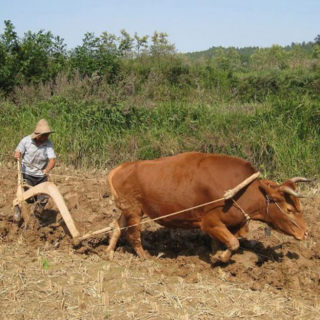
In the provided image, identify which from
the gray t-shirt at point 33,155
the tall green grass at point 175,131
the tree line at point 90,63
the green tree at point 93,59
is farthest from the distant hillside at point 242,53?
the gray t-shirt at point 33,155

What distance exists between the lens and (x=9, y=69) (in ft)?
60.6

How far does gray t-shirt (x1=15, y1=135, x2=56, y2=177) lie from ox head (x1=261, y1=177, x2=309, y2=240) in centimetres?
346

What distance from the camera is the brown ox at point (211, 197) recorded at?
6.18 m

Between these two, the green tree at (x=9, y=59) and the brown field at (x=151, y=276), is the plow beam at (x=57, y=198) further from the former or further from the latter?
the green tree at (x=9, y=59)

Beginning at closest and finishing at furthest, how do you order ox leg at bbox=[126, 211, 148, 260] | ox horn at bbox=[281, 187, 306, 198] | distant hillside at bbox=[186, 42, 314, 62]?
ox horn at bbox=[281, 187, 306, 198]
ox leg at bbox=[126, 211, 148, 260]
distant hillside at bbox=[186, 42, 314, 62]

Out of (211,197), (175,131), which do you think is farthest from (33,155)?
(175,131)

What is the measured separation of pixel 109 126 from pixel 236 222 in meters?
8.26

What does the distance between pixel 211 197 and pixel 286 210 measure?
3.10ft

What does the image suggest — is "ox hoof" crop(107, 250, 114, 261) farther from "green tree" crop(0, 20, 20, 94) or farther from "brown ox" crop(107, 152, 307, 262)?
"green tree" crop(0, 20, 20, 94)

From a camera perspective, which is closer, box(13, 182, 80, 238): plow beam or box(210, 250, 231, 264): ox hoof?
box(210, 250, 231, 264): ox hoof

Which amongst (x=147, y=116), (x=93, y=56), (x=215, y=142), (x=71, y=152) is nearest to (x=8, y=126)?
(x=71, y=152)

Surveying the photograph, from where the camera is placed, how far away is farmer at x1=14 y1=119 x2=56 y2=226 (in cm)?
759

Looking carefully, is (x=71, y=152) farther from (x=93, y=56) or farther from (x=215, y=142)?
(x=93, y=56)

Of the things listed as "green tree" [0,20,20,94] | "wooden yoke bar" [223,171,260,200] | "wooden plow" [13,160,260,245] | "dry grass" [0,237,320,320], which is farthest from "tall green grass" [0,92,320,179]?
"dry grass" [0,237,320,320]
